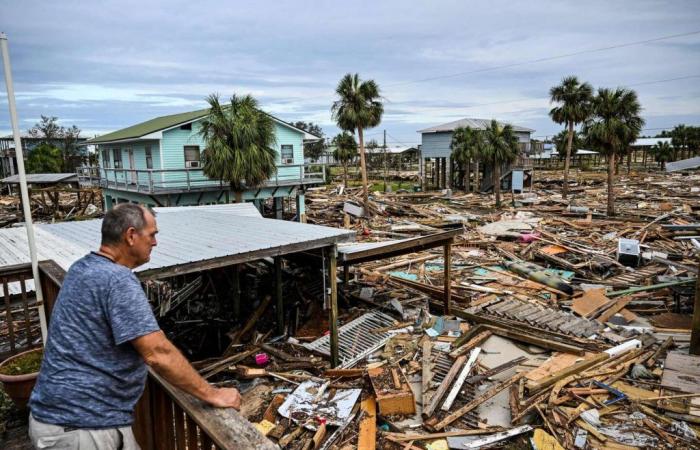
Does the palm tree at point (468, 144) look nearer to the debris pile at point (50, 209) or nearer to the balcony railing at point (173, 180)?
the balcony railing at point (173, 180)

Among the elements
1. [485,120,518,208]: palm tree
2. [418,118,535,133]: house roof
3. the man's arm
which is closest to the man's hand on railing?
the man's arm

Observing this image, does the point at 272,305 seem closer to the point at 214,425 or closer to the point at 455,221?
the point at 214,425

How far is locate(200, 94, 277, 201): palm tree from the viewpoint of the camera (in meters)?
21.6

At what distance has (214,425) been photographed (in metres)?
2.08

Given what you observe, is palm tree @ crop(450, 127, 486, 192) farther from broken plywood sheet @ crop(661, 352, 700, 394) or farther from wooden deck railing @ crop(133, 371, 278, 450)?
wooden deck railing @ crop(133, 371, 278, 450)

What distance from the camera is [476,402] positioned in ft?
25.2

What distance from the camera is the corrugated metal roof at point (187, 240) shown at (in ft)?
21.3

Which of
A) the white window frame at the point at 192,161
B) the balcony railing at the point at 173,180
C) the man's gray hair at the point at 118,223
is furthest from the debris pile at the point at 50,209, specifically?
the man's gray hair at the point at 118,223

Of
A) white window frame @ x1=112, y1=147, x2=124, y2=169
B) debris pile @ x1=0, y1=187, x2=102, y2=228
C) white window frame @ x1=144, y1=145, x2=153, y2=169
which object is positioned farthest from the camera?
debris pile @ x1=0, y1=187, x2=102, y2=228

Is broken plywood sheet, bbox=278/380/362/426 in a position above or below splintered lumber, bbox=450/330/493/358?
below

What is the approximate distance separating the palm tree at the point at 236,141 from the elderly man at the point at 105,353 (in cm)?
2007

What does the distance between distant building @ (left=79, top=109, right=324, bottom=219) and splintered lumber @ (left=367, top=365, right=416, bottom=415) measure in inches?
657

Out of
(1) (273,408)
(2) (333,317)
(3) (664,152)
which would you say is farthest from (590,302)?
(3) (664,152)

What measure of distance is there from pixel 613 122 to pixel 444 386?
2576cm
